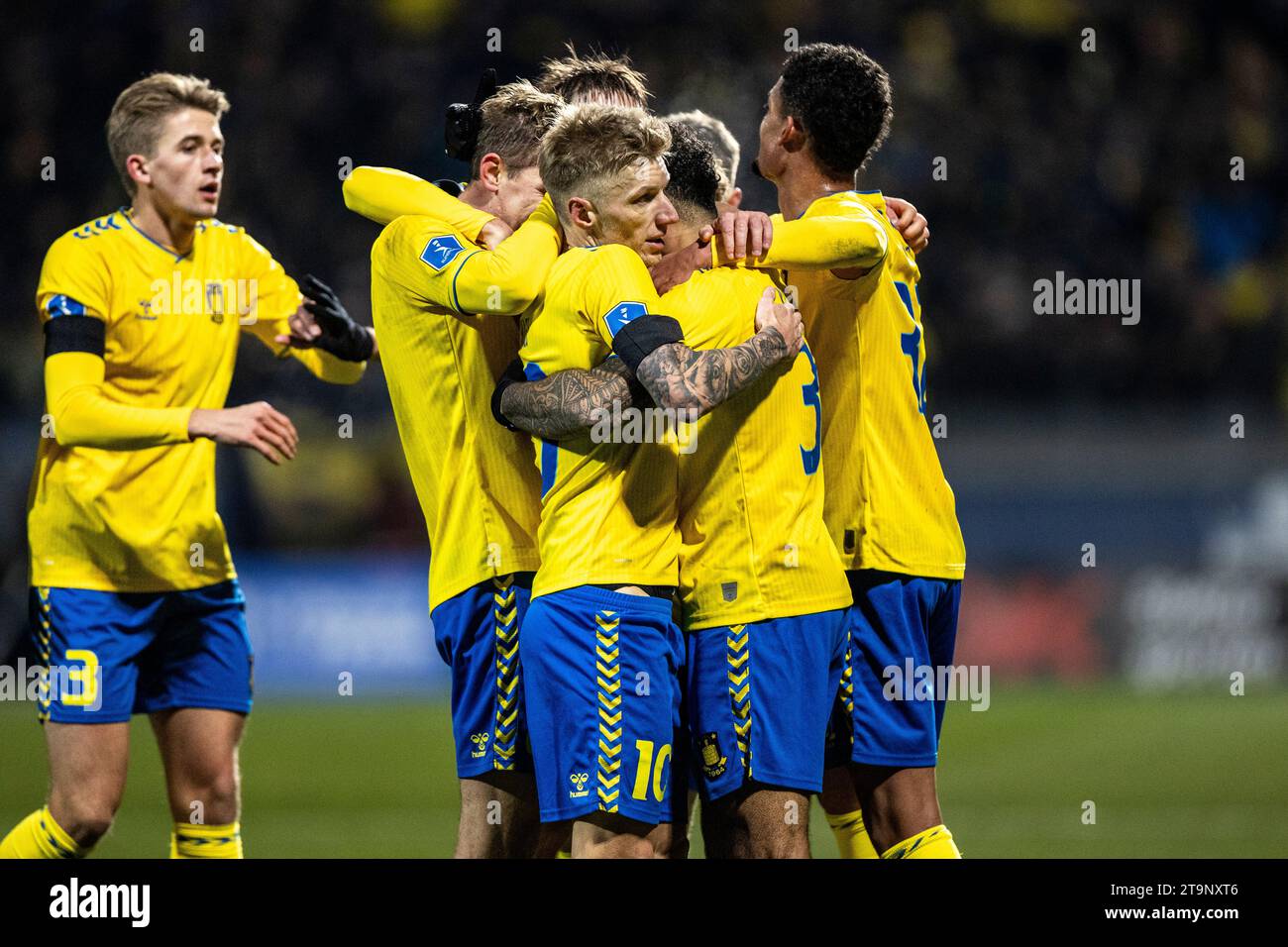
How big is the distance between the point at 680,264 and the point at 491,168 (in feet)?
2.41

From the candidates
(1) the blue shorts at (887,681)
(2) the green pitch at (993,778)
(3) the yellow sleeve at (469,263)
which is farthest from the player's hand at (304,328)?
(2) the green pitch at (993,778)

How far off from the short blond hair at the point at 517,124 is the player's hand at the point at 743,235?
2.39 feet

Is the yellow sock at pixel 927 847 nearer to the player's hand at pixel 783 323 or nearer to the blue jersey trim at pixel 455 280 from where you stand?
the player's hand at pixel 783 323

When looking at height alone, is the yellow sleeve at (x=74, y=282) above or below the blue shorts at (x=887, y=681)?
above

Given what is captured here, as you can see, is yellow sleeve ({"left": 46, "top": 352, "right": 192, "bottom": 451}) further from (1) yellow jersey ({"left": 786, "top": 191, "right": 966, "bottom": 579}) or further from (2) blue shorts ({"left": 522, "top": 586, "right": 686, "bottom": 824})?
(1) yellow jersey ({"left": 786, "top": 191, "right": 966, "bottom": 579})

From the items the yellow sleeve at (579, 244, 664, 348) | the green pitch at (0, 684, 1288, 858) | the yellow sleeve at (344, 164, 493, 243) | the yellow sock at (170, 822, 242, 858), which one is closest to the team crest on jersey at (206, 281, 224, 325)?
the yellow sleeve at (344, 164, 493, 243)

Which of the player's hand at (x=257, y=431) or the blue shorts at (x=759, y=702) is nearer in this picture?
the blue shorts at (x=759, y=702)

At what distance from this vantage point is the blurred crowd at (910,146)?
1566 centimetres

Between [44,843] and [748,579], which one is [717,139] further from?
[44,843]

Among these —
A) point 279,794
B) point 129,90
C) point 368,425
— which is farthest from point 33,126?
point 129,90

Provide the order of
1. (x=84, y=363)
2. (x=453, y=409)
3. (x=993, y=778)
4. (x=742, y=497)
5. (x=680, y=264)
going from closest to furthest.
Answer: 1. (x=742, y=497)
2. (x=680, y=264)
3. (x=453, y=409)
4. (x=84, y=363)
5. (x=993, y=778)

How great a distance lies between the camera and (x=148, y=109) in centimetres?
571

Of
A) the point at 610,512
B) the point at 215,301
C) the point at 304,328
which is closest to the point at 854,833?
the point at 610,512

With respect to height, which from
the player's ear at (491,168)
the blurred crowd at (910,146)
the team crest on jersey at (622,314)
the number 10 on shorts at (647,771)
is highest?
the blurred crowd at (910,146)
